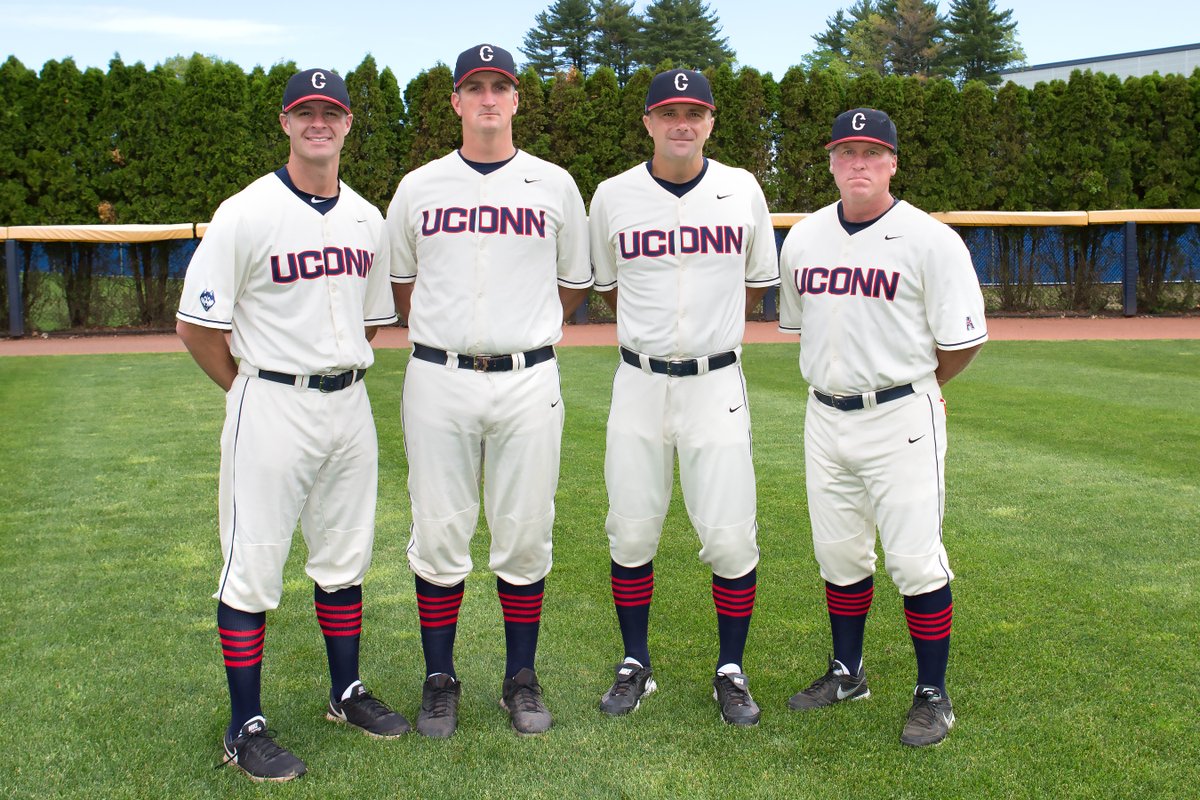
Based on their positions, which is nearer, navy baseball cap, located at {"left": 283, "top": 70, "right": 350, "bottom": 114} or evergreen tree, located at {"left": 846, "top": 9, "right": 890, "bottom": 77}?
navy baseball cap, located at {"left": 283, "top": 70, "right": 350, "bottom": 114}

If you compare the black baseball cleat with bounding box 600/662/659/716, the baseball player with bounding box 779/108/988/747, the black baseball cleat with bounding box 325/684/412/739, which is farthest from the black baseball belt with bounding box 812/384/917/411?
the black baseball cleat with bounding box 325/684/412/739

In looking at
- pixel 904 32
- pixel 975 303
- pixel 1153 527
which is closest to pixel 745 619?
pixel 975 303

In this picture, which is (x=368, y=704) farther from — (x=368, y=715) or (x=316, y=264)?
(x=316, y=264)

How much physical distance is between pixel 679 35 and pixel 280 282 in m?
49.0

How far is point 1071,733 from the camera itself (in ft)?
11.9

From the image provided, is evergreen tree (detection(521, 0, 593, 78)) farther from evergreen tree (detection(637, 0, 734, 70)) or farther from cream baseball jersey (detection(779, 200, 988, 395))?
cream baseball jersey (detection(779, 200, 988, 395))

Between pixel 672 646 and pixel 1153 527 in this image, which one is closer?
pixel 672 646

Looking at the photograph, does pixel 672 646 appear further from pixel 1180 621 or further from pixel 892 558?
pixel 1180 621

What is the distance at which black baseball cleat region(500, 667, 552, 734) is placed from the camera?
3740 mm

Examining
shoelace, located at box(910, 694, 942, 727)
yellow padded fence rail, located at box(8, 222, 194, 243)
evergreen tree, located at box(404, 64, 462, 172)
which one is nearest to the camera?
shoelace, located at box(910, 694, 942, 727)

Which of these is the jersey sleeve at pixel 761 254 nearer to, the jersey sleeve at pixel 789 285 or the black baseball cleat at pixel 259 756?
the jersey sleeve at pixel 789 285

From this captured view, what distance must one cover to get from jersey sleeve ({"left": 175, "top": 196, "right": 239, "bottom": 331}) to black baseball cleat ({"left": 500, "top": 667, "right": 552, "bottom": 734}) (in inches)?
63.5

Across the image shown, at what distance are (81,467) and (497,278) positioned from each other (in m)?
5.43

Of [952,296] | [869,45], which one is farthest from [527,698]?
[869,45]
